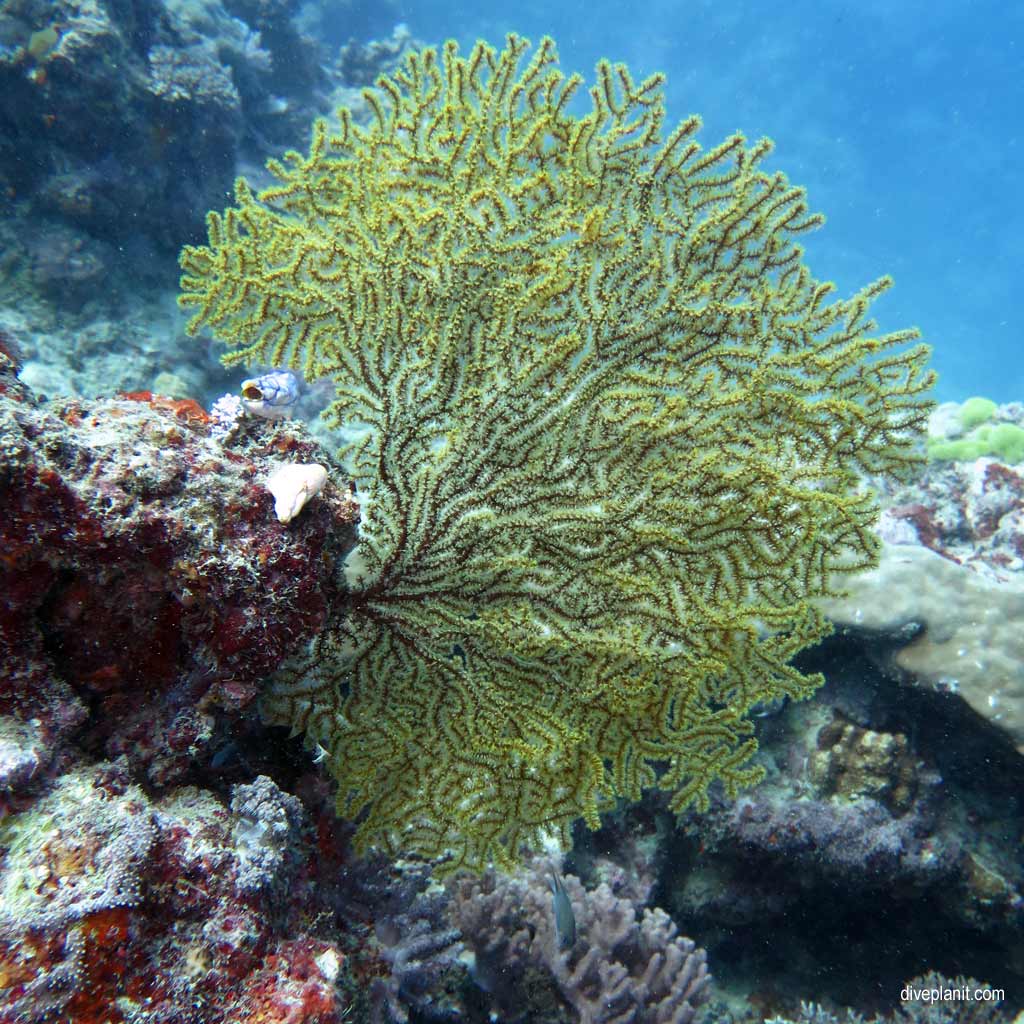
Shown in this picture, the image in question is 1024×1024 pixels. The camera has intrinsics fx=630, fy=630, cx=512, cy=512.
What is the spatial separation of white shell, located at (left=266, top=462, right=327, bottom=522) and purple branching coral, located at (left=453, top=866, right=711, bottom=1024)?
3705 mm

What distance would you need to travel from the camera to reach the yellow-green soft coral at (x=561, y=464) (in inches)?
127

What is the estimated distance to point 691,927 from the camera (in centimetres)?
618

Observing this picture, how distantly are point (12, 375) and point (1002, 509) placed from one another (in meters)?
11.0

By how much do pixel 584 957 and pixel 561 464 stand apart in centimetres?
387

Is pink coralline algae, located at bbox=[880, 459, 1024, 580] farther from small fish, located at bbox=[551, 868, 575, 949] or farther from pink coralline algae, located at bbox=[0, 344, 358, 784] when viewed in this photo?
pink coralline algae, located at bbox=[0, 344, 358, 784]

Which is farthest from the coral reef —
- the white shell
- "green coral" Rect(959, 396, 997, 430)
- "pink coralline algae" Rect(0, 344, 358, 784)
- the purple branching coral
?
"green coral" Rect(959, 396, 997, 430)

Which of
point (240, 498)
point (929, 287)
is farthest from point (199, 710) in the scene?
point (929, 287)

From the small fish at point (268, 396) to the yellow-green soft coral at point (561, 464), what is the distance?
0.38m

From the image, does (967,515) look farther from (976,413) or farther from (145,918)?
(145,918)

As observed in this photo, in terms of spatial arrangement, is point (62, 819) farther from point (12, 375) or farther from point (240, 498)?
point (12, 375)

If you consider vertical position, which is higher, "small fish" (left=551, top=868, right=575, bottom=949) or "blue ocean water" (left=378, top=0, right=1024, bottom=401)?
"blue ocean water" (left=378, top=0, right=1024, bottom=401)

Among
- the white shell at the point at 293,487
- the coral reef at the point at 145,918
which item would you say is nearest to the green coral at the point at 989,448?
the white shell at the point at 293,487

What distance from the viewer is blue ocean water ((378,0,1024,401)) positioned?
54.4m

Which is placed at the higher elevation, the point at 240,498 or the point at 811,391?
the point at 811,391
